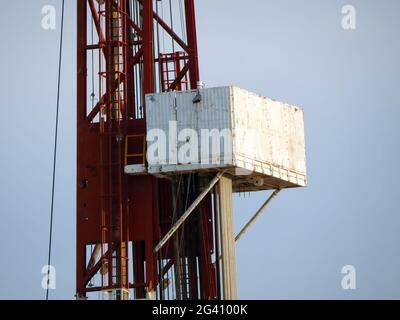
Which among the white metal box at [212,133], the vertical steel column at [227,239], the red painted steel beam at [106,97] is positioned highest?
the red painted steel beam at [106,97]

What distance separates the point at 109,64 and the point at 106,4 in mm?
2720

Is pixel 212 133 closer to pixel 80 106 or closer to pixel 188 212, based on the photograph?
pixel 188 212

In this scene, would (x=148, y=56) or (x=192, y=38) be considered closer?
(x=148, y=56)

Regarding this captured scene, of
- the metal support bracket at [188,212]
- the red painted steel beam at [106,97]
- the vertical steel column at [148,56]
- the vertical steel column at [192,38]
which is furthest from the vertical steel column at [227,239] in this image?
the red painted steel beam at [106,97]

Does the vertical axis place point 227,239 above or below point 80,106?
below

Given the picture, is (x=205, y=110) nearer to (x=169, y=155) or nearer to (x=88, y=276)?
(x=169, y=155)

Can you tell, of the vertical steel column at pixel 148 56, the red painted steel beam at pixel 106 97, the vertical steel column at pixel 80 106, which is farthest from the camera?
the red painted steel beam at pixel 106 97

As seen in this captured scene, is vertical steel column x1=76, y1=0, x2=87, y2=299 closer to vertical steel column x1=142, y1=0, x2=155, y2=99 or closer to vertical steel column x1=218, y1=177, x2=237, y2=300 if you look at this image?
vertical steel column x1=142, y1=0, x2=155, y2=99

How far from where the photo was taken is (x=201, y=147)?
9375 cm

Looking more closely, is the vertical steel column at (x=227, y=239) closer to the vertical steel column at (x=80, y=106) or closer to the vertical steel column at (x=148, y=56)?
the vertical steel column at (x=148, y=56)

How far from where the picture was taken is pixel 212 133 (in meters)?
93.8

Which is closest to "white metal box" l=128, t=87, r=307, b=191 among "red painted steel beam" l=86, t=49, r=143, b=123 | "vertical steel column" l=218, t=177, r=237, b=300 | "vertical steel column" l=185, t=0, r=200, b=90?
"vertical steel column" l=218, t=177, r=237, b=300

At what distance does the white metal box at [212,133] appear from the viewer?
9369 cm

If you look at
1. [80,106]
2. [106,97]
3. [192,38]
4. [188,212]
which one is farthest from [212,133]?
[80,106]
